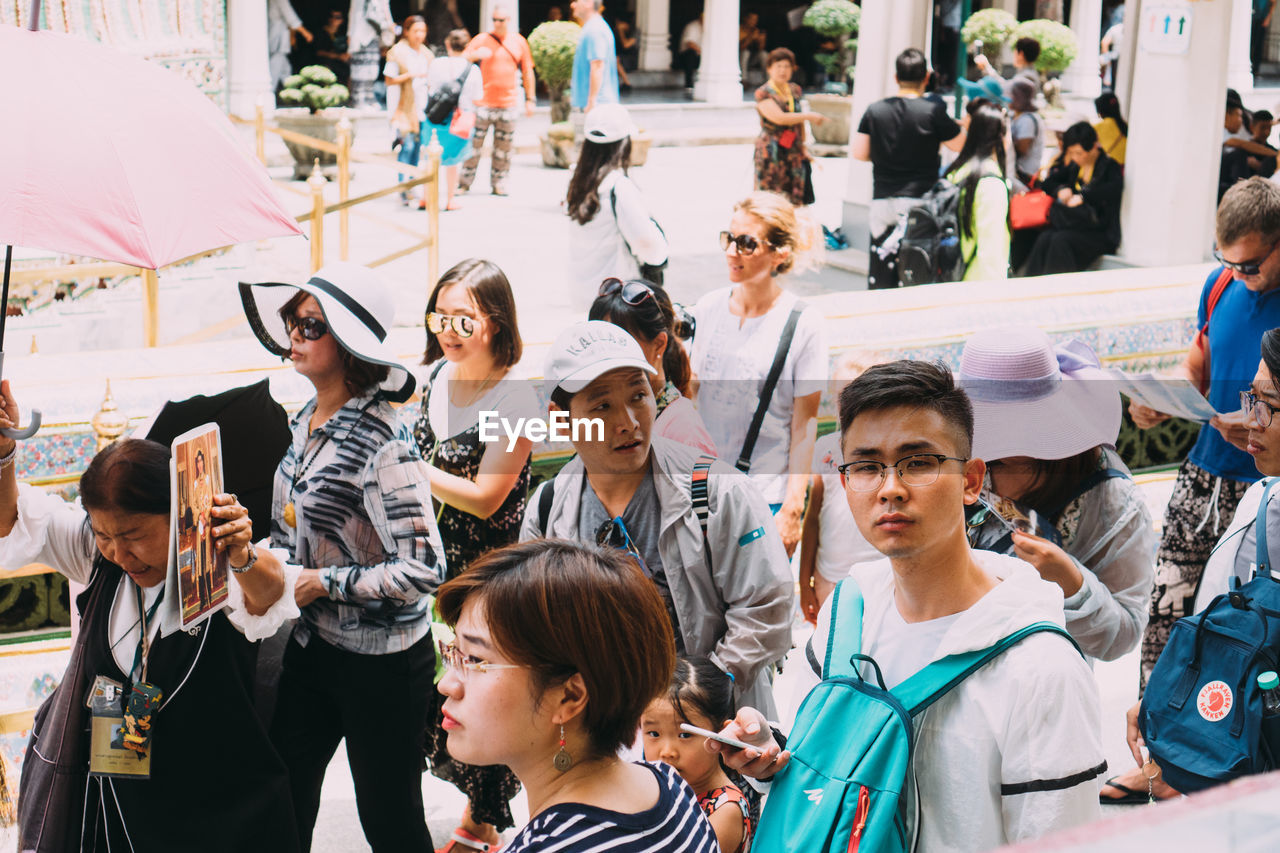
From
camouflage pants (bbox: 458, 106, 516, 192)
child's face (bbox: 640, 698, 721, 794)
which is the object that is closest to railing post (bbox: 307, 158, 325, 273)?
child's face (bbox: 640, 698, 721, 794)

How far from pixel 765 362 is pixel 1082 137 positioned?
508 cm

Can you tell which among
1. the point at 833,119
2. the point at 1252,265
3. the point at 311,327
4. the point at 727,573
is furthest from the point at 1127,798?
the point at 833,119

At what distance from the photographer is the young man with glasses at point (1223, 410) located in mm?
4266

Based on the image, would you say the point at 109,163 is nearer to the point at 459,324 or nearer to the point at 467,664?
the point at 459,324

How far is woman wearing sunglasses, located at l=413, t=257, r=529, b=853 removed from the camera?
3.98 m

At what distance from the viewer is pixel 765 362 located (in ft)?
15.1

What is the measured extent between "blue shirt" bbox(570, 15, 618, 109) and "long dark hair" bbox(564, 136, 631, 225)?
32.5 feet

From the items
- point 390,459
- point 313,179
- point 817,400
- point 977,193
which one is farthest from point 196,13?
point 390,459

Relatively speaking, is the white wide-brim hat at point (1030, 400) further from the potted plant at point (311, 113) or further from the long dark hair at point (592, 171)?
the potted plant at point (311, 113)

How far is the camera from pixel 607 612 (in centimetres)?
208

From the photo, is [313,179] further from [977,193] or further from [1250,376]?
[1250,376]

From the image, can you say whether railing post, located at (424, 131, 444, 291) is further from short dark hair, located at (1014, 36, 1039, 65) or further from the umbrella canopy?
short dark hair, located at (1014, 36, 1039, 65)

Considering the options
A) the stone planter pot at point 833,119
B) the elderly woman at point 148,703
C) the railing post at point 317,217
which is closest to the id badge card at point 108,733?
the elderly woman at point 148,703

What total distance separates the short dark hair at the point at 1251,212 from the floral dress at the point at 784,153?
7.71 meters
